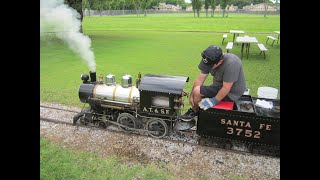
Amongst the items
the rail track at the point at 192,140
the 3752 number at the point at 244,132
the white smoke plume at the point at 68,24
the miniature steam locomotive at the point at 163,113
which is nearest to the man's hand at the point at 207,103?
the miniature steam locomotive at the point at 163,113

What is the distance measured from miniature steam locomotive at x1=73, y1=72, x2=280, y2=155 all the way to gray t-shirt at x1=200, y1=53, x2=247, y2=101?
0.36 m

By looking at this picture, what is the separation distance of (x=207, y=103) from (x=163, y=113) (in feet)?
3.87

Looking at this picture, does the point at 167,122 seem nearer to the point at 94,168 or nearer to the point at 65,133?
the point at 94,168

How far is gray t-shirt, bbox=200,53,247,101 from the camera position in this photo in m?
6.21

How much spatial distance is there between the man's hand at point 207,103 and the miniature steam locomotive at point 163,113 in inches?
4.3

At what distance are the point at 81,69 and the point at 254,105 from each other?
31.6ft

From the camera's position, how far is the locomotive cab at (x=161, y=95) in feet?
21.7

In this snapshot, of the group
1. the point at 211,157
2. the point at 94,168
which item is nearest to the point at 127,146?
the point at 94,168

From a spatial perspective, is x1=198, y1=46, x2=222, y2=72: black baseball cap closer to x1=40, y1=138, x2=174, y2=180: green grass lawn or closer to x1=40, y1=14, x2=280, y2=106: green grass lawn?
x1=40, y1=138, x2=174, y2=180: green grass lawn

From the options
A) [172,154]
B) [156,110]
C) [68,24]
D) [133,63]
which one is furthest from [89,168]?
[133,63]

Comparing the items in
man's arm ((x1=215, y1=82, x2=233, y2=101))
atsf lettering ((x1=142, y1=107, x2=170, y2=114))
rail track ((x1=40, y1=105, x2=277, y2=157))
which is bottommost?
rail track ((x1=40, y1=105, x2=277, y2=157))

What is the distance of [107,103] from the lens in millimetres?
7344

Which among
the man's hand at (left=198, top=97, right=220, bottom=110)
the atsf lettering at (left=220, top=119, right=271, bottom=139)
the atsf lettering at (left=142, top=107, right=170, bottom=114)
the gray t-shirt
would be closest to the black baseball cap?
the gray t-shirt

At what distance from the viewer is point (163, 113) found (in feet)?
22.5
